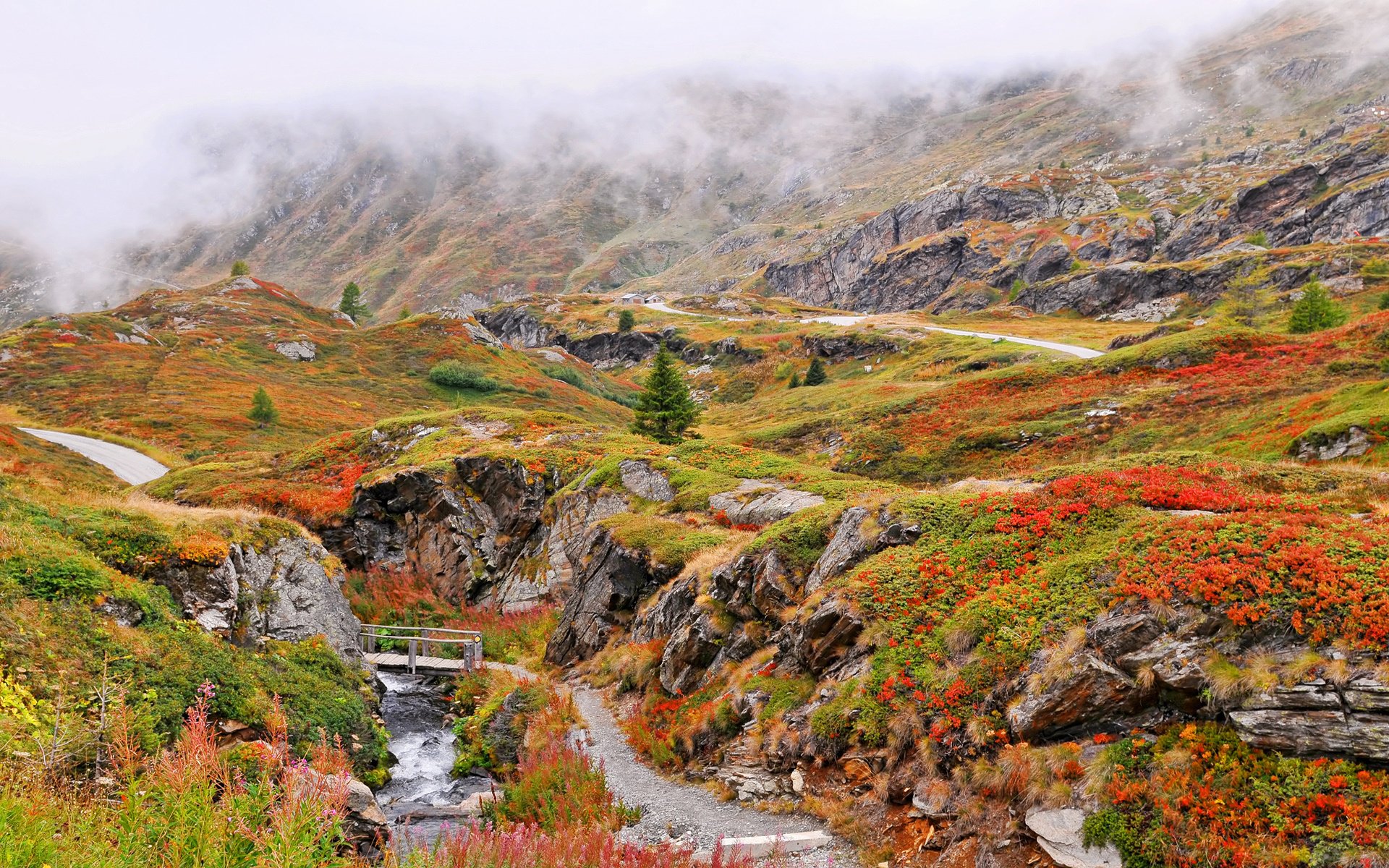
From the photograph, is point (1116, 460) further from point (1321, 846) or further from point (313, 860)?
point (313, 860)

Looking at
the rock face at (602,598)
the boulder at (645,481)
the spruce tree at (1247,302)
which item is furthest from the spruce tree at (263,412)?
the spruce tree at (1247,302)

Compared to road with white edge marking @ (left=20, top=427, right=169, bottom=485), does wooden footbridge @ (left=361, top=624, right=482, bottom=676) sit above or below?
above

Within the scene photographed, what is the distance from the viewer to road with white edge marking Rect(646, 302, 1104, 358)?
64.0 meters

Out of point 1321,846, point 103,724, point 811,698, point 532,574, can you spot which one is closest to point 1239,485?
point 1321,846

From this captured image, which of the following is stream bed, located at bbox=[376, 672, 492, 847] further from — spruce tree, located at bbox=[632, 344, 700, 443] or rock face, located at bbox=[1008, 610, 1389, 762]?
spruce tree, located at bbox=[632, 344, 700, 443]

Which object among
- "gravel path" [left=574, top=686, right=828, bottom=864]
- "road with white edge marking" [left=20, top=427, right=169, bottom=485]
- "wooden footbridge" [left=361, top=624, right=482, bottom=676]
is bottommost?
"road with white edge marking" [left=20, top=427, right=169, bottom=485]

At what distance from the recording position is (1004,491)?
16844 millimetres

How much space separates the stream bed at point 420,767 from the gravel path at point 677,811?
3271 mm

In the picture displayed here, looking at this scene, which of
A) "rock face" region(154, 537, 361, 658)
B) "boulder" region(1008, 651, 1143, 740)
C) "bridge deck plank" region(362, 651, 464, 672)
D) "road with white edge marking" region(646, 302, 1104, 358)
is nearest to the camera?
"boulder" region(1008, 651, 1143, 740)

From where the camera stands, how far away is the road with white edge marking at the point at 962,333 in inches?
2520

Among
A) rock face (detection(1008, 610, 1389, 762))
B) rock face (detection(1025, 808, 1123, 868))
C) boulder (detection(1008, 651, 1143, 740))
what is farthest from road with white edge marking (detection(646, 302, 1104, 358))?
rock face (detection(1025, 808, 1123, 868))

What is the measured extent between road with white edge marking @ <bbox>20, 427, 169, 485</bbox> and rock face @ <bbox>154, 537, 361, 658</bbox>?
34514mm

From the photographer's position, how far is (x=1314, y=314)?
5000 centimetres

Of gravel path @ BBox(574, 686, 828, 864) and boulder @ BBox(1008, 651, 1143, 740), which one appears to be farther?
gravel path @ BBox(574, 686, 828, 864)
